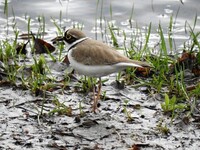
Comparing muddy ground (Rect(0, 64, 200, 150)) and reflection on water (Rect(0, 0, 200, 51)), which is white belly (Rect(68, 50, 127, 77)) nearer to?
muddy ground (Rect(0, 64, 200, 150))

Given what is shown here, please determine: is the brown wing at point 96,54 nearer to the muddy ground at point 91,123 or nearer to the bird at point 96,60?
the bird at point 96,60

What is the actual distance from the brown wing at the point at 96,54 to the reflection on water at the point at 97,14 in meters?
2.71

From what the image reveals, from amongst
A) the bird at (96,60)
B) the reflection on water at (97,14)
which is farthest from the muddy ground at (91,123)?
the reflection on water at (97,14)

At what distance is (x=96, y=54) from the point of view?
6547 millimetres

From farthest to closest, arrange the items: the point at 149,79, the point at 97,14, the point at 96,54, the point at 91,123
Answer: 1. the point at 97,14
2. the point at 149,79
3. the point at 96,54
4. the point at 91,123

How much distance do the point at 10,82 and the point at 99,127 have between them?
144 cm

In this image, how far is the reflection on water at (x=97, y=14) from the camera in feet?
31.7

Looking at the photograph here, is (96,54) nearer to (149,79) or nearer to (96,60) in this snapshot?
(96,60)

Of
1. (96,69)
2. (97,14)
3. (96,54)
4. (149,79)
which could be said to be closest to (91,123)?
(96,69)

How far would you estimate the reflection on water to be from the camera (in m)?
9.65

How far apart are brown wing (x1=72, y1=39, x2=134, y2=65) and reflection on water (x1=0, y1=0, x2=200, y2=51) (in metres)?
2.71

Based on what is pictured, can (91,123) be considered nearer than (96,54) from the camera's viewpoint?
Yes

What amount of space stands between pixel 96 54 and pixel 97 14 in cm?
368

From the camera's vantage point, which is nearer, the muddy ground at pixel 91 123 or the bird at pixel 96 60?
the muddy ground at pixel 91 123
